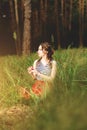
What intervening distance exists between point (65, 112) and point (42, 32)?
50.1ft

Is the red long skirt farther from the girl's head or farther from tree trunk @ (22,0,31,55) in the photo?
tree trunk @ (22,0,31,55)

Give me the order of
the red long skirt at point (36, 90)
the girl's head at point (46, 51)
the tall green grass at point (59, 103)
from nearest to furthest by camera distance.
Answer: the tall green grass at point (59, 103) → the red long skirt at point (36, 90) → the girl's head at point (46, 51)

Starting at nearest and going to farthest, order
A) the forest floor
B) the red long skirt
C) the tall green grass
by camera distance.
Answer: the tall green grass < the forest floor < the red long skirt

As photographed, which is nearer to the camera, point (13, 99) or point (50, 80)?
point (50, 80)

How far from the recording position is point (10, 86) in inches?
363

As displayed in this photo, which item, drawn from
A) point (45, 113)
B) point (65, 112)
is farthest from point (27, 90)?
point (65, 112)

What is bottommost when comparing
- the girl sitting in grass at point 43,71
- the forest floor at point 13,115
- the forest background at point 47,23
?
the forest background at point 47,23

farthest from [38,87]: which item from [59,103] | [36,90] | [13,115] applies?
[59,103]

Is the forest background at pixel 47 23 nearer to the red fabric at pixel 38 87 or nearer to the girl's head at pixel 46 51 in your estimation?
the girl's head at pixel 46 51

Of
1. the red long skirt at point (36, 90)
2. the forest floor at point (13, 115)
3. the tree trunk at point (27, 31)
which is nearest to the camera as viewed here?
the forest floor at point (13, 115)

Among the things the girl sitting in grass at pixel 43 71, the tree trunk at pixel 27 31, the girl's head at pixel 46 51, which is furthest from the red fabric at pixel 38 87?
the tree trunk at pixel 27 31

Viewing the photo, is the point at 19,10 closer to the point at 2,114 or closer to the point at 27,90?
the point at 27,90

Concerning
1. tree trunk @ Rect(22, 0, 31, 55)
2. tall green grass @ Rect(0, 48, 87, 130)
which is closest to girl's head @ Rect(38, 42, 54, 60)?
tall green grass @ Rect(0, 48, 87, 130)

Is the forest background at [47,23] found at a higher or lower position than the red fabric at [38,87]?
lower
